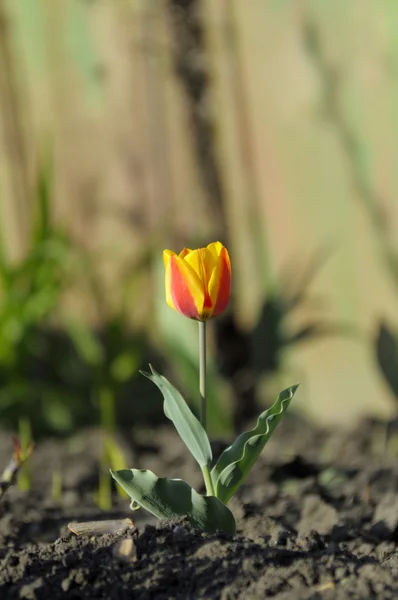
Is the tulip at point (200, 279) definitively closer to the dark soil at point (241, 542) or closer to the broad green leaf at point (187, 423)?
the broad green leaf at point (187, 423)

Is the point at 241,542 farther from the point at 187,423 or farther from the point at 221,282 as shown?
the point at 221,282

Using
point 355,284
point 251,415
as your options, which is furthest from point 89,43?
point 251,415

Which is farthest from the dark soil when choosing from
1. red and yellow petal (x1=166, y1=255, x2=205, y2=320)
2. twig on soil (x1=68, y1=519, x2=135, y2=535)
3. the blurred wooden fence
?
the blurred wooden fence

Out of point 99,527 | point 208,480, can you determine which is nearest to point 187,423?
point 208,480

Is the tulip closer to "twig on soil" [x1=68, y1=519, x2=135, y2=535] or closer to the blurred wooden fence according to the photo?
"twig on soil" [x1=68, y1=519, x2=135, y2=535]

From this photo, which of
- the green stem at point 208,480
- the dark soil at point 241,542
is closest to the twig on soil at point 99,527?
the dark soil at point 241,542
